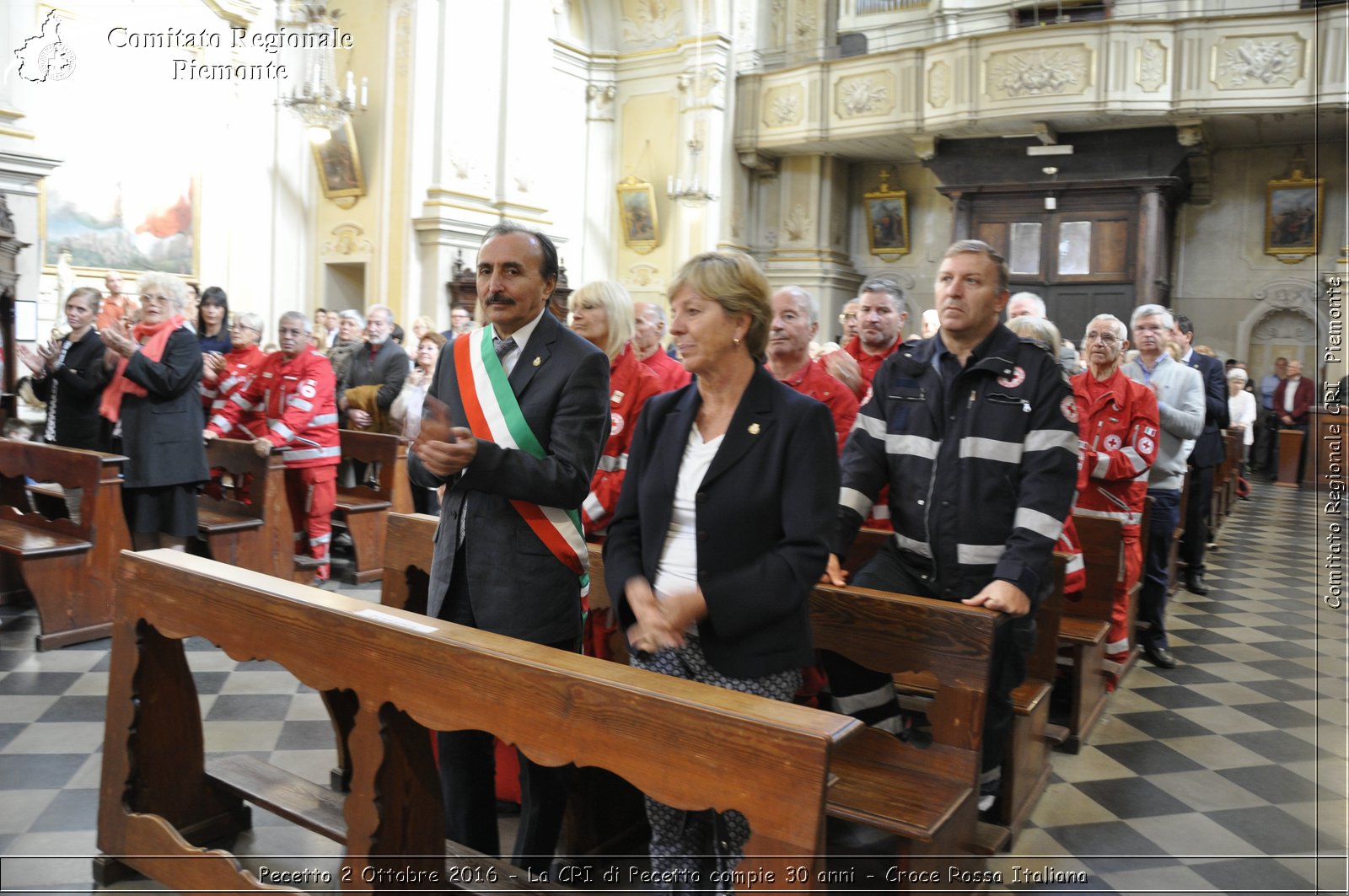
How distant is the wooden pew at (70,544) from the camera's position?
4.60 m

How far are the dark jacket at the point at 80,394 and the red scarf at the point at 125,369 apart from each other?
7 centimetres

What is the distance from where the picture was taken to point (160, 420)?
507cm

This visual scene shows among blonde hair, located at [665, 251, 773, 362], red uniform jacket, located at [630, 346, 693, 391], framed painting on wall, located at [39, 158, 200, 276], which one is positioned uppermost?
framed painting on wall, located at [39, 158, 200, 276]

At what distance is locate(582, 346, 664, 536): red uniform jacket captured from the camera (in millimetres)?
3555

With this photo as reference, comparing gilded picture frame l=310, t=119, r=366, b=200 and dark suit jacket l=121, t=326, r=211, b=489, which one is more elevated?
gilded picture frame l=310, t=119, r=366, b=200

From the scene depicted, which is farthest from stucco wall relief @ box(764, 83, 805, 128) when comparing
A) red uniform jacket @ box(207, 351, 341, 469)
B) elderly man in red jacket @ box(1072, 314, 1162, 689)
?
elderly man in red jacket @ box(1072, 314, 1162, 689)

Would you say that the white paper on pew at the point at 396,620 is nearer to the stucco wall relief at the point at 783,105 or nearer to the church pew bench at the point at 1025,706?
the church pew bench at the point at 1025,706

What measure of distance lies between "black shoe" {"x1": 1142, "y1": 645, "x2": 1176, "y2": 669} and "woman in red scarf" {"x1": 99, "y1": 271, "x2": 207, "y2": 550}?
5.20 m

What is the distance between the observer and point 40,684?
4.11 m

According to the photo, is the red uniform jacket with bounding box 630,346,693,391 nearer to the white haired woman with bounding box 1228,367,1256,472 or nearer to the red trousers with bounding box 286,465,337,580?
the red trousers with bounding box 286,465,337,580

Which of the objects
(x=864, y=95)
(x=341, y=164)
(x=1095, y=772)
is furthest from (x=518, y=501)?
(x=864, y=95)

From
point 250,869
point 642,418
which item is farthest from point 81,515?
point 642,418

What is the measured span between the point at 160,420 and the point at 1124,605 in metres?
4.95

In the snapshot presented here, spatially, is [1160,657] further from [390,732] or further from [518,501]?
[390,732]
